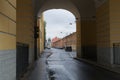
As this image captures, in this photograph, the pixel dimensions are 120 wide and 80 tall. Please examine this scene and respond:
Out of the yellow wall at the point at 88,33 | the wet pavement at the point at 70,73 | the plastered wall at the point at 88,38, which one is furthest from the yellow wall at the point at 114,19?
the yellow wall at the point at 88,33

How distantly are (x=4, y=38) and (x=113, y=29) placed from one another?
1664cm

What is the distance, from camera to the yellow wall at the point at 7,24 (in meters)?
7.06

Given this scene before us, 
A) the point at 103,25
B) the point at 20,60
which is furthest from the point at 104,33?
the point at 20,60

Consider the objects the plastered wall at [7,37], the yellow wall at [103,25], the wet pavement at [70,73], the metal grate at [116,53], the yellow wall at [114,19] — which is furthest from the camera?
the yellow wall at [103,25]

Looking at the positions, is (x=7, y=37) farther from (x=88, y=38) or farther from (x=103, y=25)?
(x=88, y=38)

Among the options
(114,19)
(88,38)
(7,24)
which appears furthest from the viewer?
(88,38)

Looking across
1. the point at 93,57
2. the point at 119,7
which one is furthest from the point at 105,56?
the point at 93,57

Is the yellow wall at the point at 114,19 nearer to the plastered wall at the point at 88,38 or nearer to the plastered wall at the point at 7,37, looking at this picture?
the plastered wall at the point at 88,38

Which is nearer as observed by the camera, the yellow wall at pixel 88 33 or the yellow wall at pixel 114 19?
the yellow wall at pixel 114 19

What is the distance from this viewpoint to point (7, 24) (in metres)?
7.81

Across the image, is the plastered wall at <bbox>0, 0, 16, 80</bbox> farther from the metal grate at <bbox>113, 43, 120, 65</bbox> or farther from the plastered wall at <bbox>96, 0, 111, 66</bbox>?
the plastered wall at <bbox>96, 0, 111, 66</bbox>

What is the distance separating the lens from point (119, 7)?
22.9 meters

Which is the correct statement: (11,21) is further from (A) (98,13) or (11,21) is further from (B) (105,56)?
(A) (98,13)

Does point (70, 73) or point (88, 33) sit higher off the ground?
point (88, 33)
